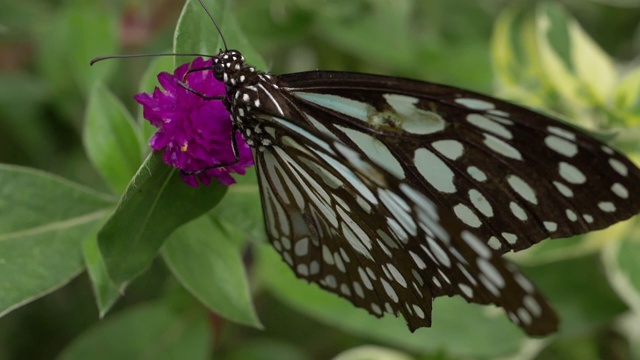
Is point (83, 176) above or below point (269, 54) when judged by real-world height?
below

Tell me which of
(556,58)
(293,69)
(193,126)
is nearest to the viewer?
(193,126)

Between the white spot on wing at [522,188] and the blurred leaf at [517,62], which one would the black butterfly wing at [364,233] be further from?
the blurred leaf at [517,62]

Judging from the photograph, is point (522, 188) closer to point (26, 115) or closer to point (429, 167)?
point (429, 167)

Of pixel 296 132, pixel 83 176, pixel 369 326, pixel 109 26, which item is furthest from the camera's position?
pixel 83 176

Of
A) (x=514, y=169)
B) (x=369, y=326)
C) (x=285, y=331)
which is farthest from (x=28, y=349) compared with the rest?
(x=514, y=169)

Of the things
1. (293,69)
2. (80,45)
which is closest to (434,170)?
(80,45)

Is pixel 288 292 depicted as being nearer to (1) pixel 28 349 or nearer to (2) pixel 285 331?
(2) pixel 285 331

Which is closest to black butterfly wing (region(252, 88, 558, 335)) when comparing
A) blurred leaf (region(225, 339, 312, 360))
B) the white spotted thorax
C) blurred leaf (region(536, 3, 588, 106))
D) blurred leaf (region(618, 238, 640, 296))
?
the white spotted thorax
